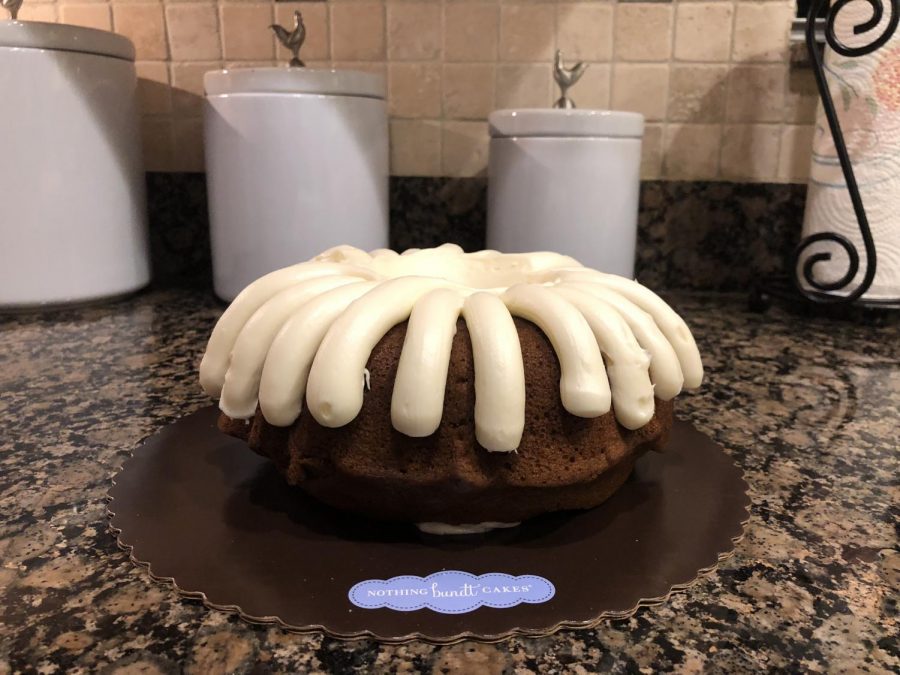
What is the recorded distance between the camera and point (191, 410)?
0.76 m

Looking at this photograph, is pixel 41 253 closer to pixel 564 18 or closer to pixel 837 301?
pixel 564 18

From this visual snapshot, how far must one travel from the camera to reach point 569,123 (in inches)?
40.7

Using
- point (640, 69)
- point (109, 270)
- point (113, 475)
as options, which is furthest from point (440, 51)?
point (113, 475)

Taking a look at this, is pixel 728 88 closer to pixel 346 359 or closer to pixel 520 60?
pixel 520 60

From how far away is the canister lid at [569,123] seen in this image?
1033 millimetres

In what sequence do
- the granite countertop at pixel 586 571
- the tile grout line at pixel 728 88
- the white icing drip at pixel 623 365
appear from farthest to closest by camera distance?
the tile grout line at pixel 728 88 < the white icing drip at pixel 623 365 < the granite countertop at pixel 586 571

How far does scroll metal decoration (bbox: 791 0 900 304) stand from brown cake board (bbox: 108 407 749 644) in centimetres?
54

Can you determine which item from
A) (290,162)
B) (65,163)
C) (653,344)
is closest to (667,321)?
(653,344)

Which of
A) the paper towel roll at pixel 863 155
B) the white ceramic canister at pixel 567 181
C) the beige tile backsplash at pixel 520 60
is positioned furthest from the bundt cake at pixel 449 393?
the beige tile backsplash at pixel 520 60

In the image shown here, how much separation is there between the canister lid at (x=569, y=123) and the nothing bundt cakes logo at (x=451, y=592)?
0.71 m

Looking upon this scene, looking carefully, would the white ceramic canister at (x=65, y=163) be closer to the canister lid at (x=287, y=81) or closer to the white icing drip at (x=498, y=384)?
the canister lid at (x=287, y=81)

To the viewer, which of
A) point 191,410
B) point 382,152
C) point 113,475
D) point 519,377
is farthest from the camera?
point 382,152

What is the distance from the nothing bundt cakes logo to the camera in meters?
0.44

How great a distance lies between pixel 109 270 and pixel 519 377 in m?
0.86
